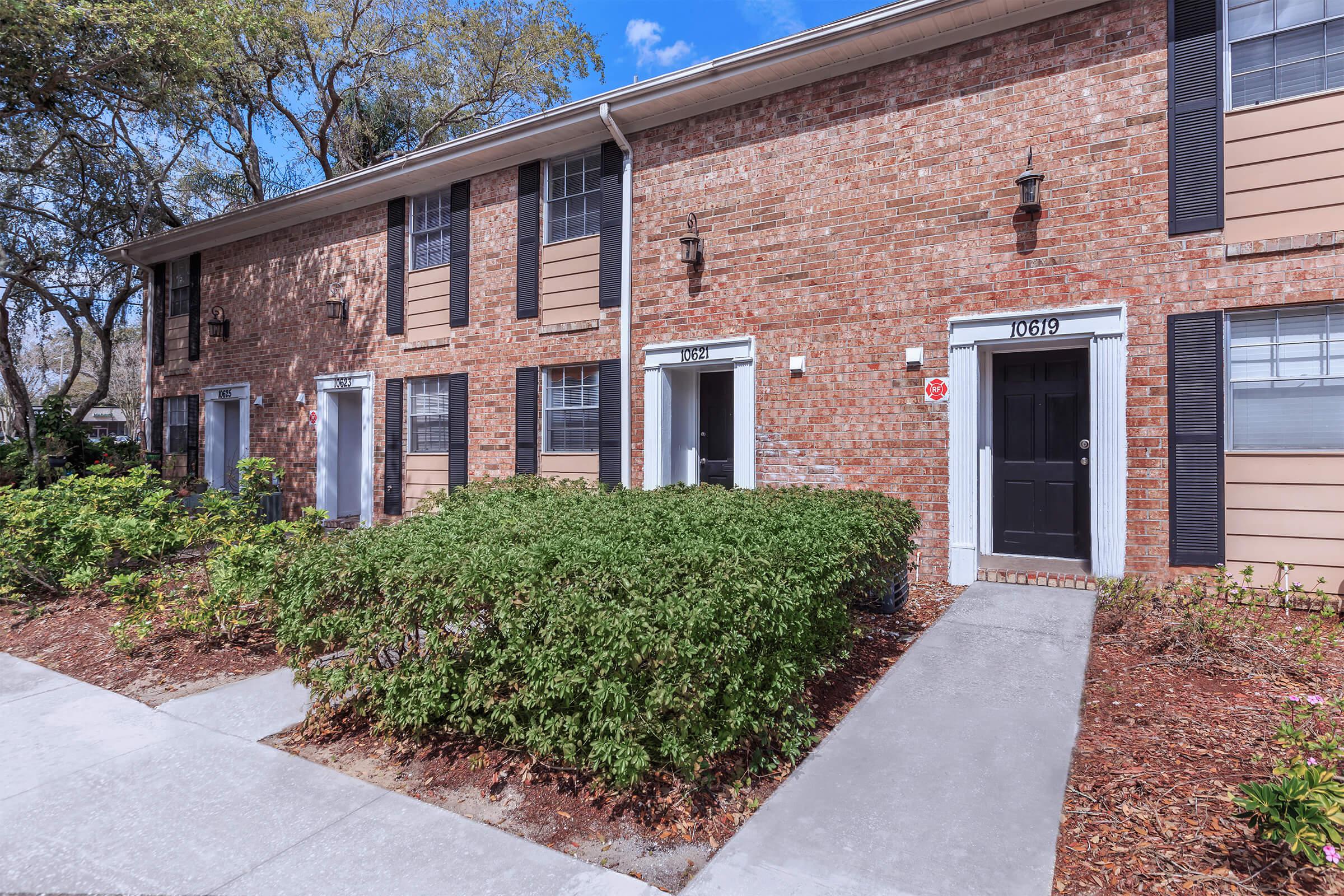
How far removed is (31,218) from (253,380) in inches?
346

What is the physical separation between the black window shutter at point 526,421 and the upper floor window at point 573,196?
1.89 meters

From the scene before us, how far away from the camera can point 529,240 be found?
30.6ft

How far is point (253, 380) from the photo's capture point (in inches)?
492

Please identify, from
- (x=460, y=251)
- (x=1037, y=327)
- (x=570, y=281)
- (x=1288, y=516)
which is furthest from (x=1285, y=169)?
(x=460, y=251)

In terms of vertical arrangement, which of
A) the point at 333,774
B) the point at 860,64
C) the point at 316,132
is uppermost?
the point at 316,132

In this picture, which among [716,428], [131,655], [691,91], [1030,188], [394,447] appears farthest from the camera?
[394,447]

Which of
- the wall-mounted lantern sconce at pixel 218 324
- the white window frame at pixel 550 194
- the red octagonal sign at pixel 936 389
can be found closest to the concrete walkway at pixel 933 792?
the red octagonal sign at pixel 936 389

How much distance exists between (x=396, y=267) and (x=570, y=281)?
3427mm

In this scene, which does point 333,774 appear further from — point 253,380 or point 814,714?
point 253,380

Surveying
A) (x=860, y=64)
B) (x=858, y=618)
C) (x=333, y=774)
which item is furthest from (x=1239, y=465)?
(x=333, y=774)

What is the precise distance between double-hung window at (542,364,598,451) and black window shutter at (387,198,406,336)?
3062mm

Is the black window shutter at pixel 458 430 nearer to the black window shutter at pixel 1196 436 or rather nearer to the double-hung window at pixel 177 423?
the double-hung window at pixel 177 423

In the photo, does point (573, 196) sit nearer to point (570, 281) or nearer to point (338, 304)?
point (570, 281)

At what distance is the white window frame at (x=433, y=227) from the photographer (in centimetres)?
1030
